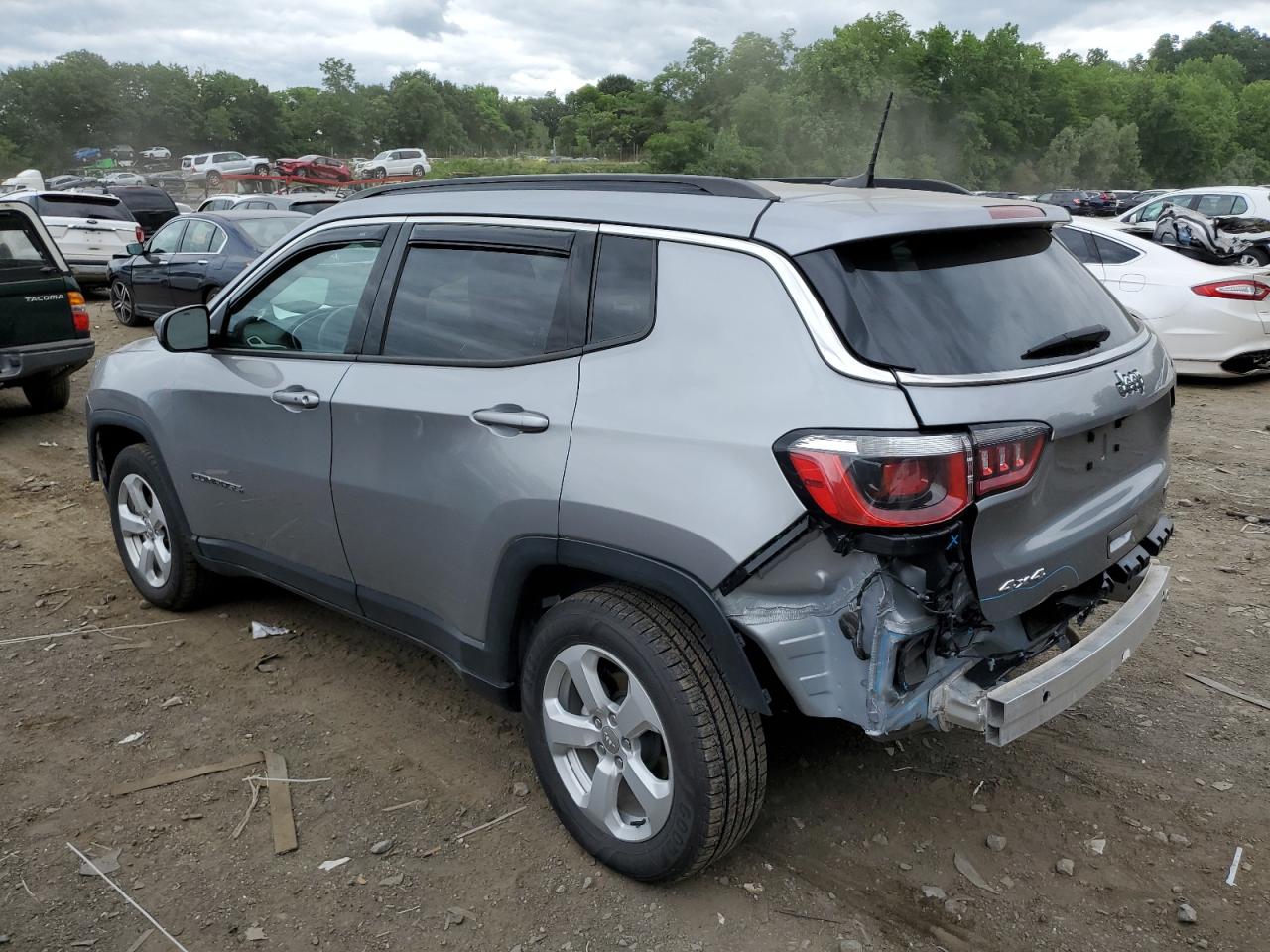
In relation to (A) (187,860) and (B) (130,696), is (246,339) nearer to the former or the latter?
(B) (130,696)

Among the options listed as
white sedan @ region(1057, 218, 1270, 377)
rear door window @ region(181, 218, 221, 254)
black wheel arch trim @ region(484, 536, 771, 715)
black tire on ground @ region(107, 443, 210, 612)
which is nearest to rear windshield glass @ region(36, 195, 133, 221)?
rear door window @ region(181, 218, 221, 254)

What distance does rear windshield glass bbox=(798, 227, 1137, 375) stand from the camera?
2.43 m

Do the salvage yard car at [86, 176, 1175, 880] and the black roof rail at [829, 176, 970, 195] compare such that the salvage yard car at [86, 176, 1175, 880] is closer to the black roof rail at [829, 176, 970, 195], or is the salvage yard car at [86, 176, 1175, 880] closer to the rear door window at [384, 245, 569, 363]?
the rear door window at [384, 245, 569, 363]

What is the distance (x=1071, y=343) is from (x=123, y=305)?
13.9 meters

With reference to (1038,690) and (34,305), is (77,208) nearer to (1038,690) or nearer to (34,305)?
(34,305)

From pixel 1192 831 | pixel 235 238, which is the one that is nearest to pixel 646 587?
pixel 1192 831

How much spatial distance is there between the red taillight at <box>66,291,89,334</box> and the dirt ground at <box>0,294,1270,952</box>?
4554 millimetres

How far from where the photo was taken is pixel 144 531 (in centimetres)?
472

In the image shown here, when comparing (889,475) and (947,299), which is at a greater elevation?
(947,299)

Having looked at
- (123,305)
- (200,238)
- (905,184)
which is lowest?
(123,305)

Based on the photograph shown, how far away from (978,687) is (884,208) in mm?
1254

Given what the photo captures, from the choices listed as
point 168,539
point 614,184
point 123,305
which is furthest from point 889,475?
point 123,305

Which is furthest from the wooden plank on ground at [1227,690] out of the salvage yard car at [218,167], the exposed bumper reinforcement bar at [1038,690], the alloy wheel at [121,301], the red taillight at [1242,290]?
the salvage yard car at [218,167]

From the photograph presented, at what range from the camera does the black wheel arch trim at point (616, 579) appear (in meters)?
2.48
